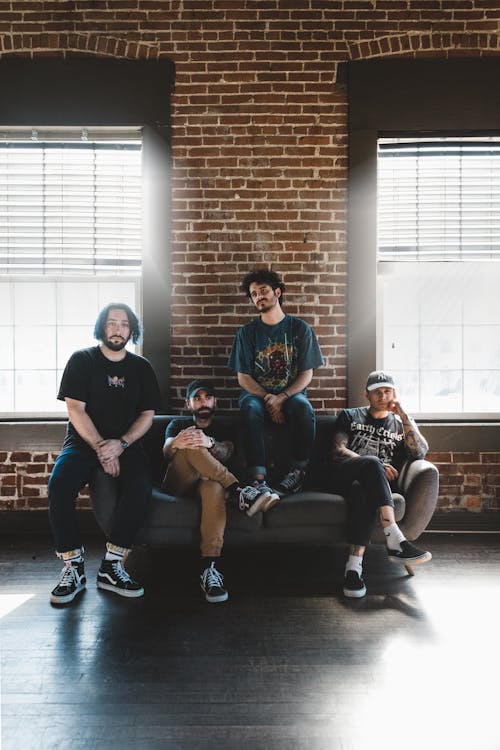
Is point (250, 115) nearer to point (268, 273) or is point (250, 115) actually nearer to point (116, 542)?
point (268, 273)

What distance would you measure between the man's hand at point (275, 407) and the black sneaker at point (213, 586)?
99 centimetres

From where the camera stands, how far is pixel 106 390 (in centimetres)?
304

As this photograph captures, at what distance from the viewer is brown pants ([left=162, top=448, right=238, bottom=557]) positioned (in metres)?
2.74

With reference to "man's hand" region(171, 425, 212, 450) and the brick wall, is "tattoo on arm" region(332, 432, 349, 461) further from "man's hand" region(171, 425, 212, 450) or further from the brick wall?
"man's hand" region(171, 425, 212, 450)

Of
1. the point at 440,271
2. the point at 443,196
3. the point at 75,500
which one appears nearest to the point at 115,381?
the point at 75,500

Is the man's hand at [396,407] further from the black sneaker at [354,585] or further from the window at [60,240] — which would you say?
the window at [60,240]

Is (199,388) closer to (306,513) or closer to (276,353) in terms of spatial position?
(276,353)

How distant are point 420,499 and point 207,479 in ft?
4.03

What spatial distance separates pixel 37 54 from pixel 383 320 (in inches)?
132

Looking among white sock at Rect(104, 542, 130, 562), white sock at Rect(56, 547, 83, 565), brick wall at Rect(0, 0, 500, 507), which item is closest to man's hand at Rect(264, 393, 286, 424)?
brick wall at Rect(0, 0, 500, 507)

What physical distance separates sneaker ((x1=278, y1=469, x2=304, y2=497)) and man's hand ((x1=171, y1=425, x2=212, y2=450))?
51cm

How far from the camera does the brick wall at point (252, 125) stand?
374 cm

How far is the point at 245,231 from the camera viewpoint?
3.80 m

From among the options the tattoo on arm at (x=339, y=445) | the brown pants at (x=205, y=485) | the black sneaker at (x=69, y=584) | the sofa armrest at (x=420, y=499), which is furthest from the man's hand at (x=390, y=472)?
the black sneaker at (x=69, y=584)
